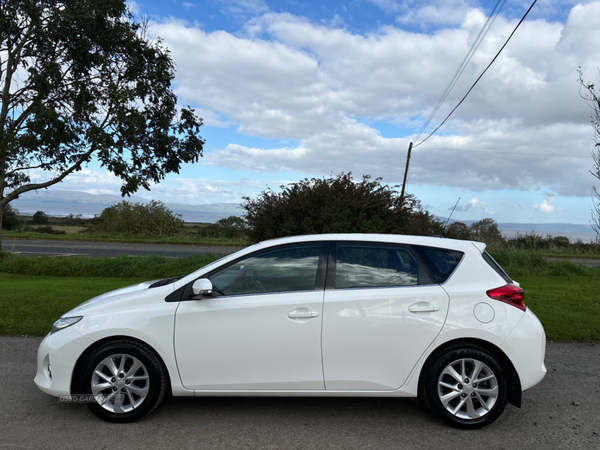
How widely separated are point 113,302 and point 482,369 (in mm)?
3187

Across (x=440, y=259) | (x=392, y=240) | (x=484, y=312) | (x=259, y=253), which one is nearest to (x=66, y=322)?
(x=259, y=253)

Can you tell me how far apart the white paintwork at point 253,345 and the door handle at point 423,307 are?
Answer: 2.49 ft

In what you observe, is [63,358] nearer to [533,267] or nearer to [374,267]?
[374,267]

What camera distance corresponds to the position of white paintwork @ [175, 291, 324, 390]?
388 cm

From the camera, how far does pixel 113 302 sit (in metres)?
4.11

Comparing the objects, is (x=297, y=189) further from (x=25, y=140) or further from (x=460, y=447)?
(x=460, y=447)

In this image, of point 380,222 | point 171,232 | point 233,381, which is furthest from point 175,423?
A: point 171,232

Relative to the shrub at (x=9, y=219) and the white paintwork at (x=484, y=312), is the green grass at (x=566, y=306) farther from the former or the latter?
the shrub at (x=9, y=219)

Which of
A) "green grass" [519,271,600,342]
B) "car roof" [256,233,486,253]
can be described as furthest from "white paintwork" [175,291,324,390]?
"green grass" [519,271,600,342]

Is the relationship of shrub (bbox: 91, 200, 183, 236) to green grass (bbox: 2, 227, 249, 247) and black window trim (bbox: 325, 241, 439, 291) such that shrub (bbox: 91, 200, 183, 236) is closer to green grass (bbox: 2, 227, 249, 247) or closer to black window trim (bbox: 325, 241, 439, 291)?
green grass (bbox: 2, 227, 249, 247)

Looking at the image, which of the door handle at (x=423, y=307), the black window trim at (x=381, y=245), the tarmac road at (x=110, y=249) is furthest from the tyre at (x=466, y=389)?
the tarmac road at (x=110, y=249)

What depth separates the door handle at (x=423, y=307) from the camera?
154 inches

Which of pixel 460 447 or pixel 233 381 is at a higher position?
pixel 233 381

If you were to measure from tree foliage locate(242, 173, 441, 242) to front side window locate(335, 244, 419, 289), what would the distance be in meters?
5.64
